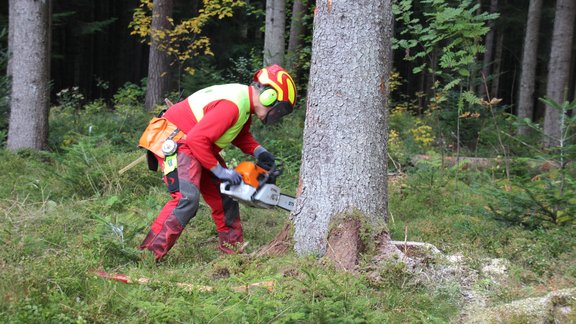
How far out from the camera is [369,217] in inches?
181

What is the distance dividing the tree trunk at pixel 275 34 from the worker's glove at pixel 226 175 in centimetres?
752

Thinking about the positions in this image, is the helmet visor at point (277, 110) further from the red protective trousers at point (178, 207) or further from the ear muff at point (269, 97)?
the red protective trousers at point (178, 207)

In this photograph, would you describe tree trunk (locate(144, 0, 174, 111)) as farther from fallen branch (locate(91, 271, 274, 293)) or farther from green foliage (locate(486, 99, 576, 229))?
fallen branch (locate(91, 271, 274, 293))

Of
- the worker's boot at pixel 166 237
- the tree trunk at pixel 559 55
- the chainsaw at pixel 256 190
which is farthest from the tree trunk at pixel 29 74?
the tree trunk at pixel 559 55

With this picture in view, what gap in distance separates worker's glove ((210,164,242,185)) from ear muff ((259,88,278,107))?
2.18ft

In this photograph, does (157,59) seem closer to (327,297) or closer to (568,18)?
(568,18)

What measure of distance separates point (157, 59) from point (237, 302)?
37.9 feet

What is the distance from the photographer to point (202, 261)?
16.9ft

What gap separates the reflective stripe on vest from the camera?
4977 millimetres

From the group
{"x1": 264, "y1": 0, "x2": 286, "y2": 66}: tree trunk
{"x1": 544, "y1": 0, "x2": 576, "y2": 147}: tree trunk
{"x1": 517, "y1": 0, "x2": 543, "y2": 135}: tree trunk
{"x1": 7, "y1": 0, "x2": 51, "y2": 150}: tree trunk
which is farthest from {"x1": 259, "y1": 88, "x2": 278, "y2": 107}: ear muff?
{"x1": 517, "y1": 0, "x2": 543, "y2": 135}: tree trunk

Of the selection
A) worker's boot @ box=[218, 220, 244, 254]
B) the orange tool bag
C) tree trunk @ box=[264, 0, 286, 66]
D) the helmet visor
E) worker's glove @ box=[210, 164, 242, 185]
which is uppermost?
tree trunk @ box=[264, 0, 286, 66]

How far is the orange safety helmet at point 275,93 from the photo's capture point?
4930 mm

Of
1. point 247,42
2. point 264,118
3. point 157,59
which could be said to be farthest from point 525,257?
point 247,42

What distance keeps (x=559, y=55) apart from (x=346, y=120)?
10.1 metres
